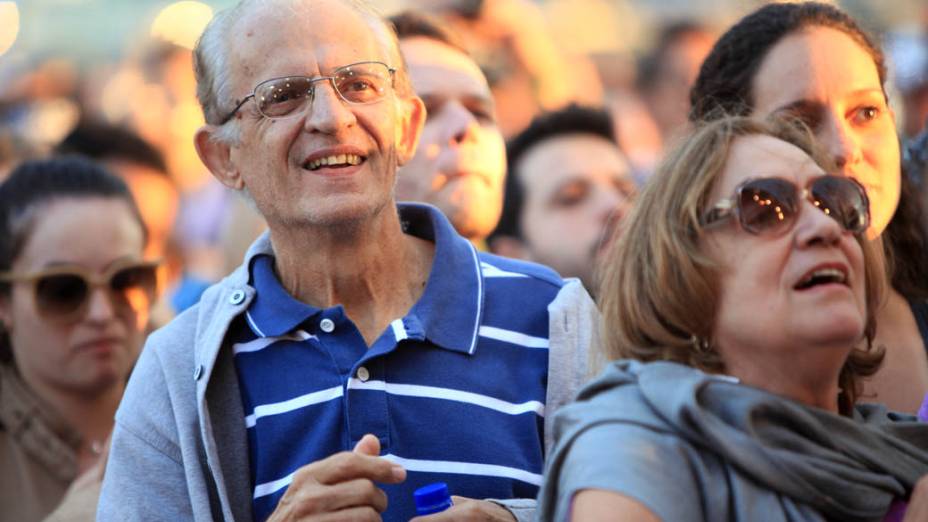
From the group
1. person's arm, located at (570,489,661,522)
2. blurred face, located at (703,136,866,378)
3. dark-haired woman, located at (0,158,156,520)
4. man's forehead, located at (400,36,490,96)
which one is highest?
man's forehead, located at (400,36,490,96)

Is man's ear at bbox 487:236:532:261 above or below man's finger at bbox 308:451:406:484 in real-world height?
below

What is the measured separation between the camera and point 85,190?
175 inches

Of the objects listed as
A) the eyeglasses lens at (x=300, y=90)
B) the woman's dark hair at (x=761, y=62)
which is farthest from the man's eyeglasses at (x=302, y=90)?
the woman's dark hair at (x=761, y=62)

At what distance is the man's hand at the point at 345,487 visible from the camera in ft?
8.56

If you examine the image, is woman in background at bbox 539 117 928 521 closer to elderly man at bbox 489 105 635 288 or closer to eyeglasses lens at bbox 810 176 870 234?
eyeglasses lens at bbox 810 176 870 234

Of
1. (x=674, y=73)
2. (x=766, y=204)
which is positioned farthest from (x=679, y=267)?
(x=674, y=73)

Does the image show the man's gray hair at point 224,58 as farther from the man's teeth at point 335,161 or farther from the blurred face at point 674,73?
the blurred face at point 674,73

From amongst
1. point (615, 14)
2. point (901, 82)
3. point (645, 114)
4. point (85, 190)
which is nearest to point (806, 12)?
point (85, 190)

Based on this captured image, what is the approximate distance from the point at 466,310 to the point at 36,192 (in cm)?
193

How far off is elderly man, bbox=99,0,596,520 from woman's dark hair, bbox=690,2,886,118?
22.3 inches

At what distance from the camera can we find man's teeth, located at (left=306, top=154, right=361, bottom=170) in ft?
10.2

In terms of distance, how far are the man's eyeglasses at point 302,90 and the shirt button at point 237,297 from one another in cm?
39

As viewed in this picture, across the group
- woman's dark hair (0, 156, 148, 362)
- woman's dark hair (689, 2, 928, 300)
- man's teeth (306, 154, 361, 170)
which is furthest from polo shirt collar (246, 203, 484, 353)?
woman's dark hair (0, 156, 148, 362)

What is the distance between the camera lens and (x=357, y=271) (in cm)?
314
